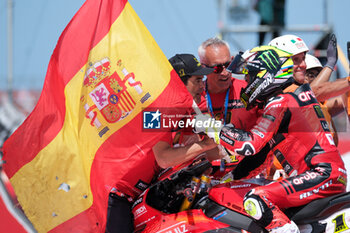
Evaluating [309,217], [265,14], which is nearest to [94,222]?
[309,217]

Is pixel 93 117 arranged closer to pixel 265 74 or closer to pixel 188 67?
pixel 188 67

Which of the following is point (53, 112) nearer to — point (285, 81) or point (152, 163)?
point (152, 163)

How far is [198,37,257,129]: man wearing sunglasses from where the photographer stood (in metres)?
5.21

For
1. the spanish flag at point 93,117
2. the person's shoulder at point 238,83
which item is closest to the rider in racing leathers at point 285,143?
the spanish flag at point 93,117

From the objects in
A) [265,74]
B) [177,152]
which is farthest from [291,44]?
[177,152]

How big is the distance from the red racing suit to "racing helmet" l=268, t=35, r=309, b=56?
41 cm

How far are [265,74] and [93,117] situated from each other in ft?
4.84

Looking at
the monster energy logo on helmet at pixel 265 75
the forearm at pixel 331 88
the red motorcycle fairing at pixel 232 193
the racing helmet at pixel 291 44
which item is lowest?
the red motorcycle fairing at pixel 232 193

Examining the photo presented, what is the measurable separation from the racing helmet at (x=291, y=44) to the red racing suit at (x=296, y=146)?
0.41 meters

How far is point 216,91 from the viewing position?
17.7 ft

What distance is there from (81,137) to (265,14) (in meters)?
8.78

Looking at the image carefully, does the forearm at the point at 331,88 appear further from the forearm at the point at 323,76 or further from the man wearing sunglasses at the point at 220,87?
the man wearing sunglasses at the point at 220,87

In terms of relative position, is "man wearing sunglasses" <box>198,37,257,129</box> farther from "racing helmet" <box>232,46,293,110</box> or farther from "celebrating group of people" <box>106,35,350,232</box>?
"racing helmet" <box>232,46,293,110</box>

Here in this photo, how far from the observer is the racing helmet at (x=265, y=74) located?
3994 millimetres
